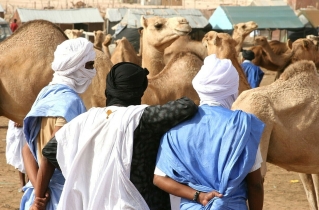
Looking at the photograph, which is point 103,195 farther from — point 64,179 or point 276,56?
point 276,56

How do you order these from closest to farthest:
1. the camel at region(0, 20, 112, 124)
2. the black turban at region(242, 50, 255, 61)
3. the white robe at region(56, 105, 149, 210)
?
1. the white robe at region(56, 105, 149, 210)
2. the camel at region(0, 20, 112, 124)
3. the black turban at region(242, 50, 255, 61)

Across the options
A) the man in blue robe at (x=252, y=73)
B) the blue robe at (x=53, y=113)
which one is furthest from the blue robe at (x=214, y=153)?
the man in blue robe at (x=252, y=73)

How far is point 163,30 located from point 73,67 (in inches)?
202

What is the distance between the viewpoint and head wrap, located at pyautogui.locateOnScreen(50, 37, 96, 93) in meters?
4.05

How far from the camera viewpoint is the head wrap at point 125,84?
3.52 meters

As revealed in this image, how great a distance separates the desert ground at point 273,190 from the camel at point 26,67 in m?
1.04

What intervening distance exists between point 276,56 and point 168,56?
358 cm

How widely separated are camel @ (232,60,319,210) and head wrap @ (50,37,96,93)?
5.13 feet

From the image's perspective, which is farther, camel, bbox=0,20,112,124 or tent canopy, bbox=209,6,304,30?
tent canopy, bbox=209,6,304,30

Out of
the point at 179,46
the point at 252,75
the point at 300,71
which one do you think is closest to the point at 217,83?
the point at 300,71

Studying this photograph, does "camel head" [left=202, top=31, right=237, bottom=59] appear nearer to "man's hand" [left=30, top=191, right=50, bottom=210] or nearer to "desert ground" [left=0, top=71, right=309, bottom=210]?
"desert ground" [left=0, top=71, right=309, bottom=210]

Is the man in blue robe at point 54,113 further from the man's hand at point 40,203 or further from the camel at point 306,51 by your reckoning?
the camel at point 306,51

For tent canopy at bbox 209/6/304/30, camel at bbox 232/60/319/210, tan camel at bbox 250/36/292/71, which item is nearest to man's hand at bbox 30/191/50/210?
camel at bbox 232/60/319/210

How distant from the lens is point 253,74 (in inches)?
434
